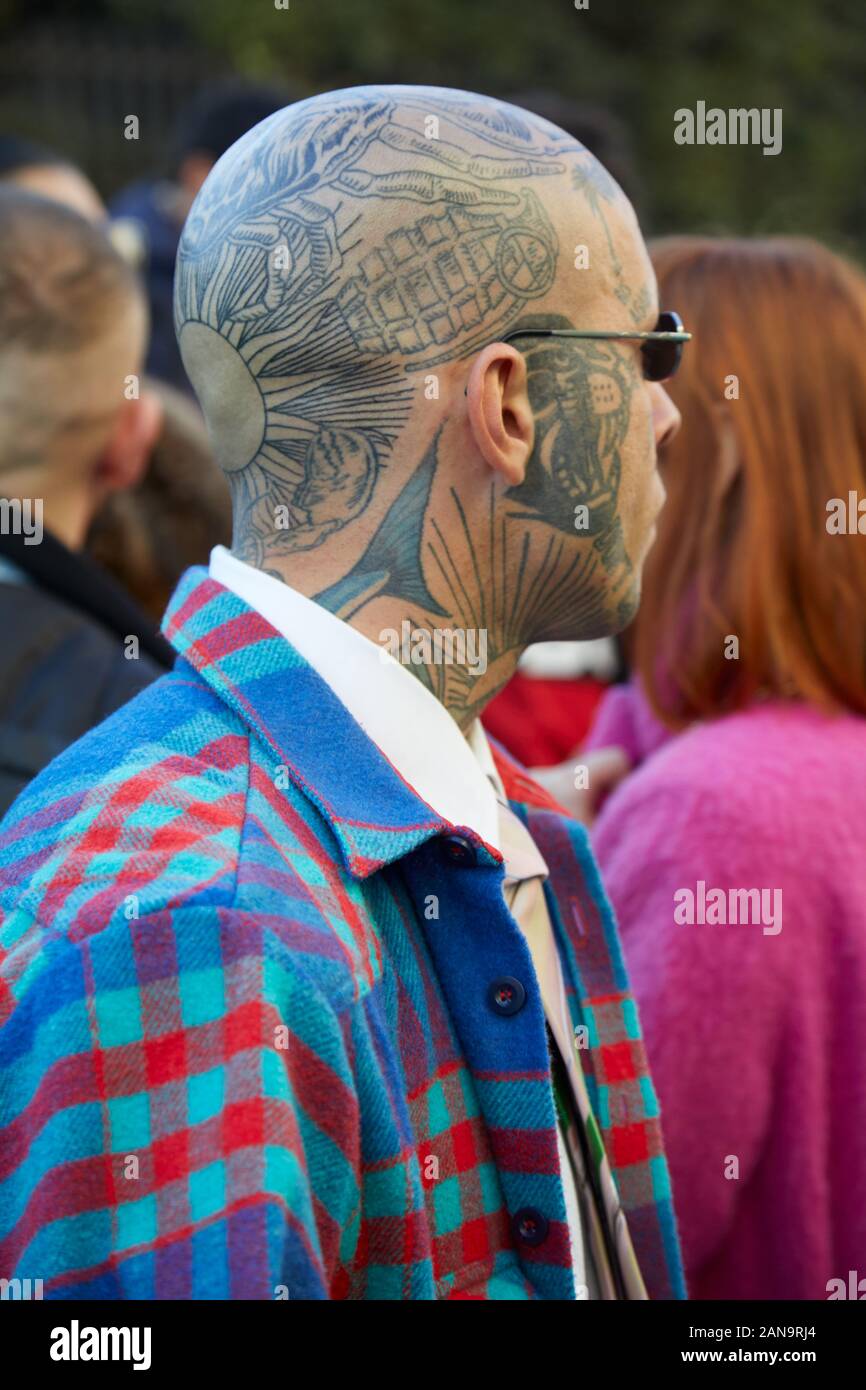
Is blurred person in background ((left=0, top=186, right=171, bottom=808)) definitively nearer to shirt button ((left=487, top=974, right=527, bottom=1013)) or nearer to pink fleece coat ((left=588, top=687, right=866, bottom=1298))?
pink fleece coat ((left=588, top=687, right=866, bottom=1298))

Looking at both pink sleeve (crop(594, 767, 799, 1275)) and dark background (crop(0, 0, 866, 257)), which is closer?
pink sleeve (crop(594, 767, 799, 1275))

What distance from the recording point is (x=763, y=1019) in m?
2.21

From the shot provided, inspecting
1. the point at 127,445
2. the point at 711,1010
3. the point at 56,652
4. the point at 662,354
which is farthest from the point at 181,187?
the point at 662,354

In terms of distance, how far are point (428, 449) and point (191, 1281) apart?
78cm

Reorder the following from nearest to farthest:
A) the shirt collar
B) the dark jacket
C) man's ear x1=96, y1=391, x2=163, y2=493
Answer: the shirt collar, the dark jacket, man's ear x1=96, y1=391, x2=163, y2=493

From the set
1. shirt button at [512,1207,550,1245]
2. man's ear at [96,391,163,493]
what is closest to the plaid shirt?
shirt button at [512,1207,550,1245]

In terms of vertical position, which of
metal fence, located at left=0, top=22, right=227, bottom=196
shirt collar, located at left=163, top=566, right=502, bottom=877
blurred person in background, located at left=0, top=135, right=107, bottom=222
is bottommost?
shirt collar, located at left=163, top=566, right=502, bottom=877

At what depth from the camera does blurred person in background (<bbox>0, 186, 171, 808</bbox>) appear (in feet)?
7.81

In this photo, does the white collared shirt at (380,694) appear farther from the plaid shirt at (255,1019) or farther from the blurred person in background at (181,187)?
the blurred person in background at (181,187)

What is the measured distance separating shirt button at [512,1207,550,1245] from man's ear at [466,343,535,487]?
0.69 meters

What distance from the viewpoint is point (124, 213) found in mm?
6168

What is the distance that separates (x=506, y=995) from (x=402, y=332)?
634 mm
